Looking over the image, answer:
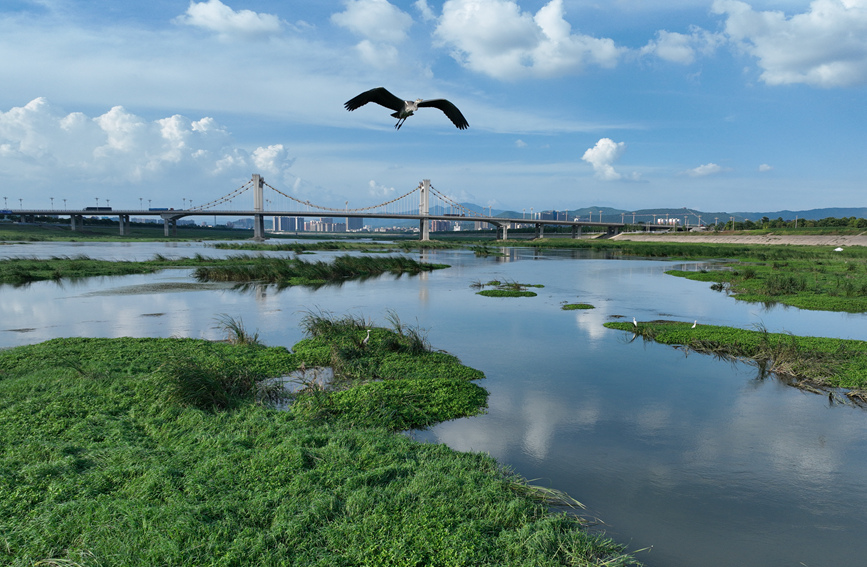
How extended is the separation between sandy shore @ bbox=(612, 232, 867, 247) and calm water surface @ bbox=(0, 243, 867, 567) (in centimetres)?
4895

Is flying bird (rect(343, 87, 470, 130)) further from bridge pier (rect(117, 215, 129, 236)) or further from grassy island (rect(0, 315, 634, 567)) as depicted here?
bridge pier (rect(117, 215, 129, 236))

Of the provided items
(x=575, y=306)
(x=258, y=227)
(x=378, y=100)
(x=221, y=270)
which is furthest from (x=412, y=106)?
(x=258, y=227)

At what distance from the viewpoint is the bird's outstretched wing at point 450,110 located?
9672mm

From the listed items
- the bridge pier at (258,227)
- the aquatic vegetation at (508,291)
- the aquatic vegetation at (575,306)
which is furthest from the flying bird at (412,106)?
the bridge pier at (258,227)

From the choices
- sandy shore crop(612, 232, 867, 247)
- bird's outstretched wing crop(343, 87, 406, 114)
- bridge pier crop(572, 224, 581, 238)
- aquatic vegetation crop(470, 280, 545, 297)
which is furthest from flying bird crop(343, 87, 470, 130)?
bridge pier crop(572, 224, 581, 238)

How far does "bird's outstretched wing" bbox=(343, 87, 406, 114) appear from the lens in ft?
29.5

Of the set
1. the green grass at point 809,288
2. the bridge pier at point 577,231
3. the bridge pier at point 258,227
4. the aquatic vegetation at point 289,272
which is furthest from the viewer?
the bridge pier at point 577,231

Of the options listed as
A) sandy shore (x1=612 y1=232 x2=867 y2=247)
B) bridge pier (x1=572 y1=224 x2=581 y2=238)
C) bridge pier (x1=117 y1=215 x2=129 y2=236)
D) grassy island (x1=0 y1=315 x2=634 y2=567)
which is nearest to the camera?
grassy island (x1=0 y1=315 x2=634 y2=567)

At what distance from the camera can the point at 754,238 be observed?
64000mm

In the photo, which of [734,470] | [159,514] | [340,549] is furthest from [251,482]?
[734,470]

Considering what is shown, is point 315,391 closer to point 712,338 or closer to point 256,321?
point 256,321

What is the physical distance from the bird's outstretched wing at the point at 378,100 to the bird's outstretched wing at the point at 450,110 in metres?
0.45

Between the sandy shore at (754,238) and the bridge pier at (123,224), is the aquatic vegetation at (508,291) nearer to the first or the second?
the sandy shore at (754,238)

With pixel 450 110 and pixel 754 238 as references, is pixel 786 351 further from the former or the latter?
pixel 754 238
